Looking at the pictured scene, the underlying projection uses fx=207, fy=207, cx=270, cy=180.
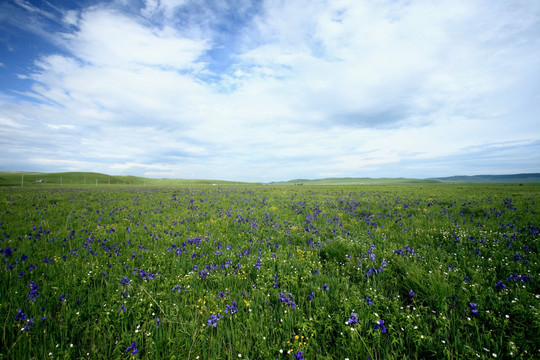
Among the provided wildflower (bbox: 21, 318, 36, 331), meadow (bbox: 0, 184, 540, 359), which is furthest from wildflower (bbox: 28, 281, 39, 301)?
wildflower (bbox: 21, 318, 36, 331)

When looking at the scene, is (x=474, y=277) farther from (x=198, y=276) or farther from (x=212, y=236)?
(x=212, y=236)

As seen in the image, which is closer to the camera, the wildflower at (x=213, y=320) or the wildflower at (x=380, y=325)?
the wildflower at (x=380, y=325)

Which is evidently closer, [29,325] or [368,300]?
[29,325]

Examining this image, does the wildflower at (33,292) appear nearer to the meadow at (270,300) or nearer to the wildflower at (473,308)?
the meadow at (270,300)

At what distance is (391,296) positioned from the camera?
3.62m

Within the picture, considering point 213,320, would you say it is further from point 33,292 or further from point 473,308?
point 473,308

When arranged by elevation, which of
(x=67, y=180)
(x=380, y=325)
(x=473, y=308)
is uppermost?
(x=67, y=180)

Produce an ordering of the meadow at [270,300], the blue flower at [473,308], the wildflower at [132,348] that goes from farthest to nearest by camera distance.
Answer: the blue flower at [473,308], the meadow at [270,300], the wildflower at [132,348]

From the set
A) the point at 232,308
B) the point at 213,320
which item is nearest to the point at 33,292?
the point at 213,320

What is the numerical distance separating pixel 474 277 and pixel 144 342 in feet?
18.3

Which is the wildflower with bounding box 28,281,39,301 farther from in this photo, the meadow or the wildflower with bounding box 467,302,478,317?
the wildflower with bounding box 467,302,478,317

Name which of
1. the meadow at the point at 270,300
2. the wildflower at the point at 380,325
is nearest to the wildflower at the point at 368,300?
the meadow at the point at 270,300

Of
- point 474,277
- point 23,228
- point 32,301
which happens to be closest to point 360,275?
point 474,277

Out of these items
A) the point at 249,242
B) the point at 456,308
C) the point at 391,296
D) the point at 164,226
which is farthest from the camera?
the point at 164,226
